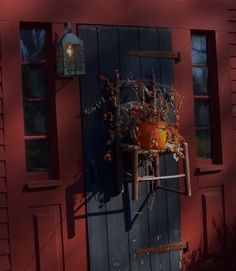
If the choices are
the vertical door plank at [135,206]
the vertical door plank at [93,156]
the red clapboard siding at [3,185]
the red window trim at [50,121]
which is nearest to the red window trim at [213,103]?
the vertical door plank at [135,206]

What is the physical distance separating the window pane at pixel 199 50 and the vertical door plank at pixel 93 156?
1.12 metres

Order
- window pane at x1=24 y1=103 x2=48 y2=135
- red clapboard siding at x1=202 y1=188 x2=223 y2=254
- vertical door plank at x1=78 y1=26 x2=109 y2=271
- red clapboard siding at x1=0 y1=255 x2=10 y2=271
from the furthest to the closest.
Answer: red clapboard siding at x1=202 y1=188 x2=223 y2=254 < vertical door plank at x1=78 y1=26 x2=109 y2=271 < window pane at x1=24 y1=103 x2=48 y2=135 < red clapboard siding at x1=0 y1=255 x2=10 y2=271

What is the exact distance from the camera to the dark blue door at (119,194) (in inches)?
210

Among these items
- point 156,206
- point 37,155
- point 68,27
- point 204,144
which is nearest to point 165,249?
point 156,206

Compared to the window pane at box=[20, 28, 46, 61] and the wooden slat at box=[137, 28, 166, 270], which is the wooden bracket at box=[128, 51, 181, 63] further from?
the window pane at box=[20, 28, 46, 61]

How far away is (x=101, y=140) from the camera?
17.6 feet

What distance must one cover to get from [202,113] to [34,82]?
1764 millimetres

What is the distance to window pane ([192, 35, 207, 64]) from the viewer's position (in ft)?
19.7

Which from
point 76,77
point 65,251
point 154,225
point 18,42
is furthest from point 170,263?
point 18,42

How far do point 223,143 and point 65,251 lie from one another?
192 centimetres

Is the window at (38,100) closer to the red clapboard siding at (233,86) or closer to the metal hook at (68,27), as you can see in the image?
the metal hook at (68,27)

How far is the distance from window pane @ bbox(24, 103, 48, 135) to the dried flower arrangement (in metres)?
0.50

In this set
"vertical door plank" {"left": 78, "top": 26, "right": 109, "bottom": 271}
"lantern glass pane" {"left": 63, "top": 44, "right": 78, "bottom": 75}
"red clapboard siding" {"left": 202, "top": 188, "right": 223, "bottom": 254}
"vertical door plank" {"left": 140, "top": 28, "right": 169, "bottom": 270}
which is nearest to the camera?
"lantern glass pane" {"left": 63, "top": 44, "right": 78, "bottom": 75}

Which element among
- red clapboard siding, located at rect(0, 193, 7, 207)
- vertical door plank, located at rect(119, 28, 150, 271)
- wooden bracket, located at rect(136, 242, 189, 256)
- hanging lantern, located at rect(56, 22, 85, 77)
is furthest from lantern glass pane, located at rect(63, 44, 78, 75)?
wooden bracket, located at rect(136, 242, 189, 256)
